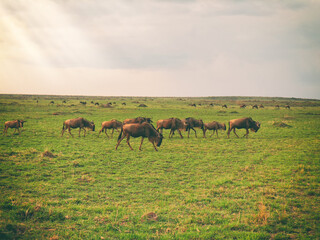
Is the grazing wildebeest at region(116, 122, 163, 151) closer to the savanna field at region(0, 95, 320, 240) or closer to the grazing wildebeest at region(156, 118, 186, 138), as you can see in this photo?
the savanna field at region(0, 95, 320, 240)

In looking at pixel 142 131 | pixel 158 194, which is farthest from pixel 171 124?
pixel 158 194

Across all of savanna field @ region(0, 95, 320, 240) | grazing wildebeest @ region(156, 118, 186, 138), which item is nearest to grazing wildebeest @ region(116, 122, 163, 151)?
savanna field @ region(0, 95, 320, 240)

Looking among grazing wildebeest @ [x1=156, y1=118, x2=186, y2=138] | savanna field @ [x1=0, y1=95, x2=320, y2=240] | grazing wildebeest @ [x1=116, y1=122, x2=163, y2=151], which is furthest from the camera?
grazing wildebeest @ [x1=156, y1=118, x2=186, y2=138]

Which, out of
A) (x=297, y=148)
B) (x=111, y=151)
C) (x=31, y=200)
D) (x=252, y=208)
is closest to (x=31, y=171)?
(x=31, y=200)

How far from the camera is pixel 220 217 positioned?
6.52 metres

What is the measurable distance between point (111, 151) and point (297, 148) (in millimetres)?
14576

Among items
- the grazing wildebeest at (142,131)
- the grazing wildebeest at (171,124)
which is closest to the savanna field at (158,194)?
the grazing wildebeest at (142,131)

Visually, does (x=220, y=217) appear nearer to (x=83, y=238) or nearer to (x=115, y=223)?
(x=115, y=223)

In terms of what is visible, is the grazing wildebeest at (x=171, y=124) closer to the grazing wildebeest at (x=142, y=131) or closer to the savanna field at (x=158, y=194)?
the grazing wildebeest at (x=142, y=131)

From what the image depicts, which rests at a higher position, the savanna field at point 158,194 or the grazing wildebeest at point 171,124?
the grazing wildebeest at point 171,124

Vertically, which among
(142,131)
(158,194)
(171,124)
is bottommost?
(158,194)

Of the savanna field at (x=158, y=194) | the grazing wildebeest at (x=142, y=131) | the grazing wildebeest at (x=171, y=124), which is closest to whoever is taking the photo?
the savanna field at (x=158, y=194)

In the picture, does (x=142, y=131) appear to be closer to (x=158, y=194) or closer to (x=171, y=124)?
(x=171, y=124)

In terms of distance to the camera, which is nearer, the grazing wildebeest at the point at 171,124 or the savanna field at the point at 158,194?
the savanna field at the point at 158,194
